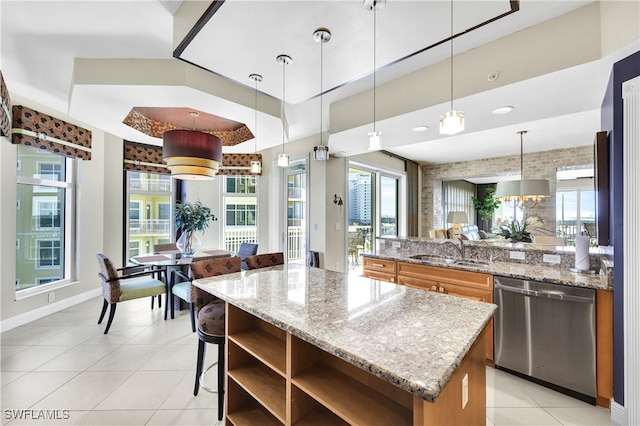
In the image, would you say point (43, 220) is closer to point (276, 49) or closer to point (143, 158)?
point (143, 158)

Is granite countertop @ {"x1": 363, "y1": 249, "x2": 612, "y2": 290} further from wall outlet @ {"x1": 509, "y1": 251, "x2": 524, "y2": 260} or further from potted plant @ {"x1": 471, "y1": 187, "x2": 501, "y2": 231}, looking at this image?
potted plant @ {"x1": 471, "y1": 187, "x2": 501, "y2": 231}

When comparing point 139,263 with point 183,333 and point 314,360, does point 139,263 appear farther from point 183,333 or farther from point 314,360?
point 314,360

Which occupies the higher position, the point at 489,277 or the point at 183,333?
the point at 489,277

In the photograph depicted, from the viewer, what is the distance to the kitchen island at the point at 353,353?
2.89ft

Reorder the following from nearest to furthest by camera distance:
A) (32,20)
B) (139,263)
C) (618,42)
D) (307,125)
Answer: (618,42), (32,20), (139,263), (307,125)

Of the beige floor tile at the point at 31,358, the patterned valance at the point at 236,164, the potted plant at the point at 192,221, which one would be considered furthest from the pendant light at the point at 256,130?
the beige floor tile at the point at 31,358

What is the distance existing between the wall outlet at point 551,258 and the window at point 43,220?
6.13m

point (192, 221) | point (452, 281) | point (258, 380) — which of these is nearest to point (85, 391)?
point (258, 380)

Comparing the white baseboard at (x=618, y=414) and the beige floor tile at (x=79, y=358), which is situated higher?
the white baseboard at (x=618, y=414)

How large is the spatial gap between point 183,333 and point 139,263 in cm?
108

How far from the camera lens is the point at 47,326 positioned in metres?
3.34

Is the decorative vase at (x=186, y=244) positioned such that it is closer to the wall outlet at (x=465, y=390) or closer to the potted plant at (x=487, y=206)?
the wall outlet at (x=465, y=390)

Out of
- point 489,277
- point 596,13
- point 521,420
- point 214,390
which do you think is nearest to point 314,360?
point 214,390

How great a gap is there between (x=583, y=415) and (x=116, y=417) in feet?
10.8
